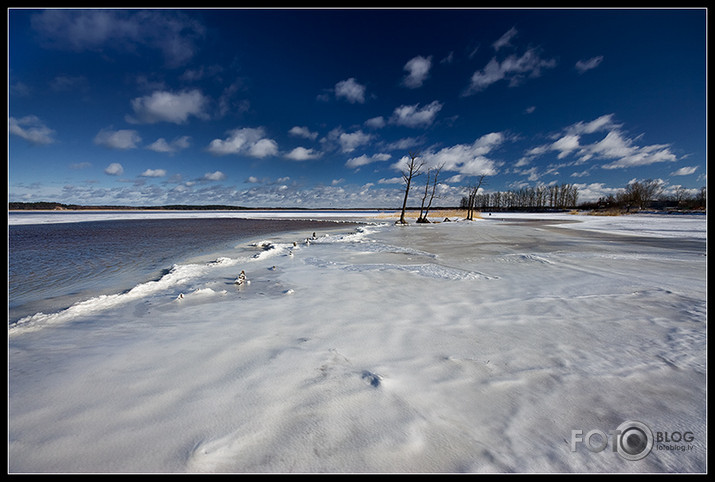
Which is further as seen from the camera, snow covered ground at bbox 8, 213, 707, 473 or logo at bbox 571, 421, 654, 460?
logo at bbox 571, 421, 654, 460

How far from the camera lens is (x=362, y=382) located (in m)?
2.44

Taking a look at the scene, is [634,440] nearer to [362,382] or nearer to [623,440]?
[623,440]

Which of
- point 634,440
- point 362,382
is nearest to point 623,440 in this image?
point 634,440

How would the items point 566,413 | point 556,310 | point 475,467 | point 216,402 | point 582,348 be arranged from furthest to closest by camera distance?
point 556,310, point 582,348, point 216,402, point 566,413, point 475,467

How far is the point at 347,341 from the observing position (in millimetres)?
3270

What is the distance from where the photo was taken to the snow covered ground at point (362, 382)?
1.73 m

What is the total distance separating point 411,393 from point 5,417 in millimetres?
3117

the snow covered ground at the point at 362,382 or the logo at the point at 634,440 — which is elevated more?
the snow covered ground at the point at 362,382

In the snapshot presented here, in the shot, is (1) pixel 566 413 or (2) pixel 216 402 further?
(2) pixel 216 402

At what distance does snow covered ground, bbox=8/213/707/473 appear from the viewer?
173 cm

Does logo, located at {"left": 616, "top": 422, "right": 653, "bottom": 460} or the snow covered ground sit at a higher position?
the snow covered ground

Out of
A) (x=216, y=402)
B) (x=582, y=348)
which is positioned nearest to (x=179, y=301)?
(x=216, y=402)

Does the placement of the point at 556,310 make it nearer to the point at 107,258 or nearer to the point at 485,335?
the point at 485,335

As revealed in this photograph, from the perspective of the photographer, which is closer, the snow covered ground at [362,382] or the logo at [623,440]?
the snow covered ground at [362,382]
